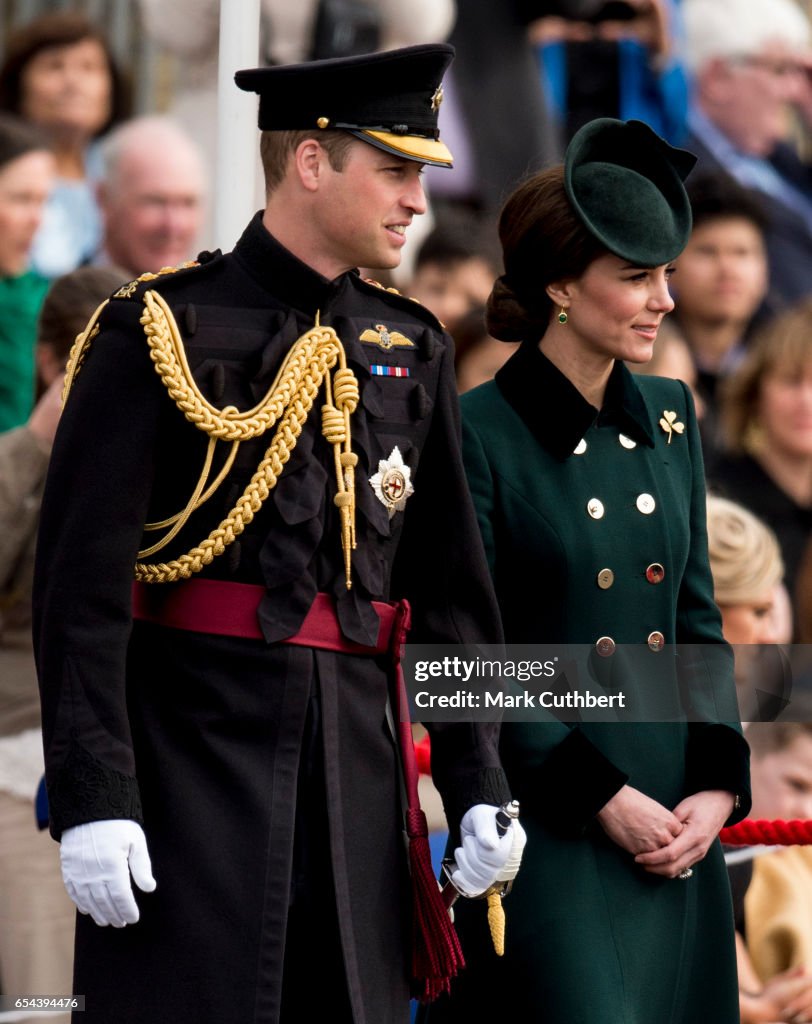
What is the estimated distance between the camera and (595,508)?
3.99 meters

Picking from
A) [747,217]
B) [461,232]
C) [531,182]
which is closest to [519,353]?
[531,182]

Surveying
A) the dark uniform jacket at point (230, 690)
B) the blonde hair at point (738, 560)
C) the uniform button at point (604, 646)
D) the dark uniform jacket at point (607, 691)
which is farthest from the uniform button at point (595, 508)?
the blonde hair at point (738, 560)

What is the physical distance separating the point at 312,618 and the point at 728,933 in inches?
45.0

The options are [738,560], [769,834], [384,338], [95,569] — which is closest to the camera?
[95,569]

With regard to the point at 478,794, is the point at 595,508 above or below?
Result: above

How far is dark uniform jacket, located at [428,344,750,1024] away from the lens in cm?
384

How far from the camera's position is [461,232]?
6.93m

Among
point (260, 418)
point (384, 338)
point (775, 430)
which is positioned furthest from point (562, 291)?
point (775, 430)

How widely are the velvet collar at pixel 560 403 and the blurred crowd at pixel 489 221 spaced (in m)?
0.66

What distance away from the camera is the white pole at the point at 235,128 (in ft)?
13.7

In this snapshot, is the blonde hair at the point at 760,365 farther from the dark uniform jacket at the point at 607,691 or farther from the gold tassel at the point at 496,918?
the gold tassel at the point at 496,918

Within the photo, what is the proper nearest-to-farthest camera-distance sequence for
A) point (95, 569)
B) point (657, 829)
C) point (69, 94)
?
point (95, 569)
point (657, 829)
point (69, 94)

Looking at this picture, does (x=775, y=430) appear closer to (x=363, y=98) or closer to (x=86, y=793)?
(x=363, y=98)

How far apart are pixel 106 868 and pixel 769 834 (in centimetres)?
183
